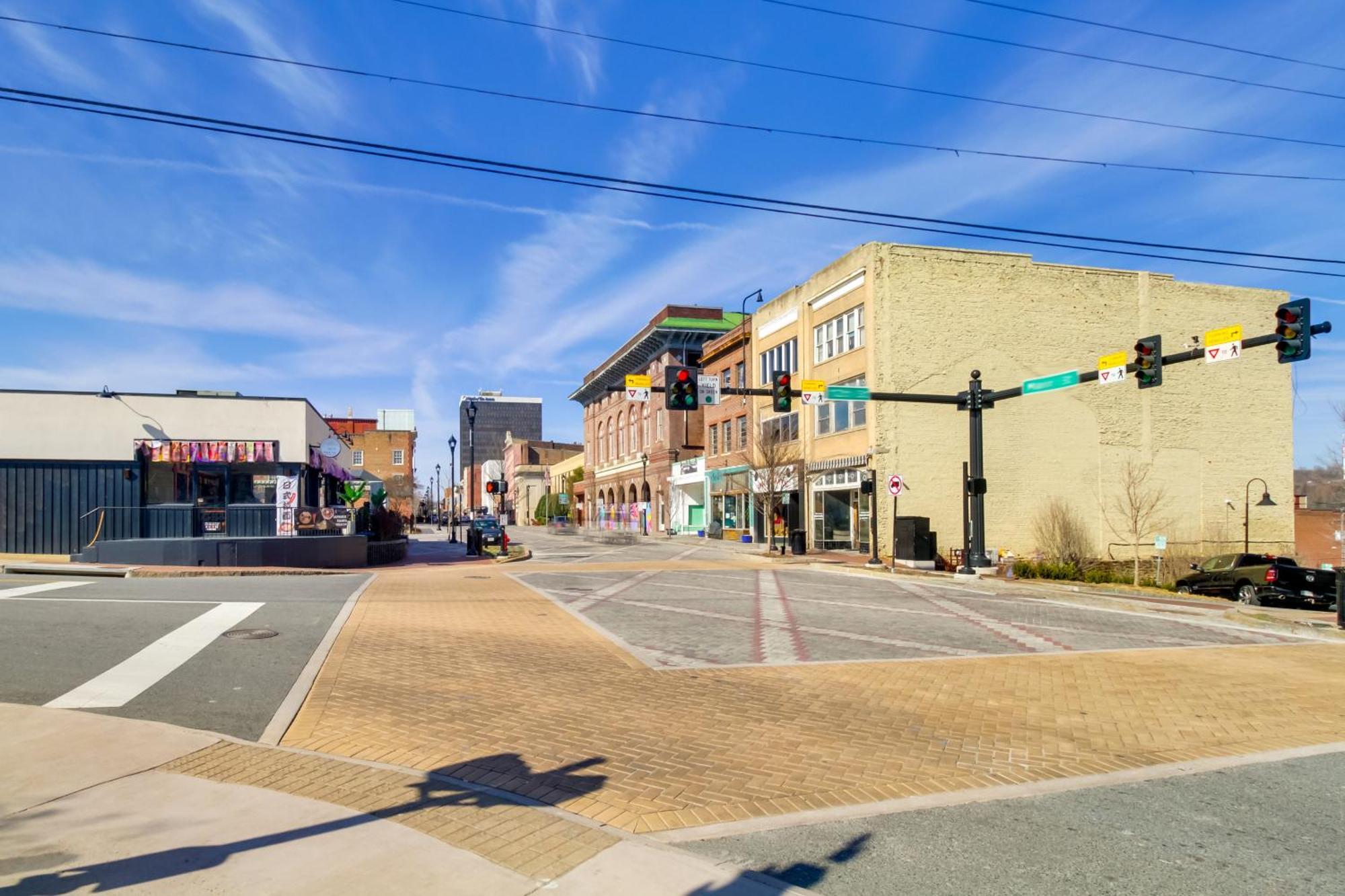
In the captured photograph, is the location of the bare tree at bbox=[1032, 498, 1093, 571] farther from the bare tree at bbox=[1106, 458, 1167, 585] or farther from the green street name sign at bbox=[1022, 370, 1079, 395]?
the green street name sign at bbox=[1022, 370, 1079, 395]

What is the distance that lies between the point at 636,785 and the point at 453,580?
15.7 meters

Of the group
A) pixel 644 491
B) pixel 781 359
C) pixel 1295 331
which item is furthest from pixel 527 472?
pixel 1295 331

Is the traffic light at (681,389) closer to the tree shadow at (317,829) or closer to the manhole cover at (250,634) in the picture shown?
the manhole cover at (250,634)

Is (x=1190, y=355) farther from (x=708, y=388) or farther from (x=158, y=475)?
(x=158, y=475)

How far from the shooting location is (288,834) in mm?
4617

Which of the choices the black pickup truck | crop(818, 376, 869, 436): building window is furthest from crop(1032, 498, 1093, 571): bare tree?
crop(818, 376, 869, 436): building window

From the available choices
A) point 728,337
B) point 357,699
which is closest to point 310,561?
point 357,699

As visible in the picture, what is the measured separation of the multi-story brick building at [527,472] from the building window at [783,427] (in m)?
76.5

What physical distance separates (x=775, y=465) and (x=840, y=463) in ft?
9.99

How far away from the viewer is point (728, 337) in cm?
4900

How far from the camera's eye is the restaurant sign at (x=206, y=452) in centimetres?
2709

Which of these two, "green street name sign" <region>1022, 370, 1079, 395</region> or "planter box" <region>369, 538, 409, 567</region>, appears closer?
"green street name sign" <region>1022, 370, 1079, 395</region>

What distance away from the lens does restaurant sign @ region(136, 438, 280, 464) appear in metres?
27.1

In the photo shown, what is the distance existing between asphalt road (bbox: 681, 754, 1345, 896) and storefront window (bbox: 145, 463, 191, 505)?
27.9 meters
